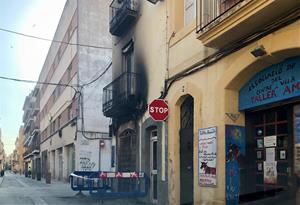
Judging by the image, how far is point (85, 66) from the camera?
104 ft

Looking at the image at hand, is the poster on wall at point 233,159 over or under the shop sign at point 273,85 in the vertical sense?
under

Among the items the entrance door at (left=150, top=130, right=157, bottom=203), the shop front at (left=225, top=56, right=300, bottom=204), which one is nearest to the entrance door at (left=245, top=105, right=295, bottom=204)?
the shop front at (left=225, top=56, right=300, bottom=204)

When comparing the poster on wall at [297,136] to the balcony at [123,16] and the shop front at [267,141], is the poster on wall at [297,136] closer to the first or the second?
the shop front at [267,141]

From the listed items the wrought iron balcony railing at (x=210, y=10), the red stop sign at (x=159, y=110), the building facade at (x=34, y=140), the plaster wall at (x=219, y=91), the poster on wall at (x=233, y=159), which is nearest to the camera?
the plaster wall at (x=219, y=91)

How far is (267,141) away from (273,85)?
1.24m

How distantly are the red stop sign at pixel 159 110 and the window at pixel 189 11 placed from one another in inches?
90.3

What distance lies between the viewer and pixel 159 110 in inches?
524

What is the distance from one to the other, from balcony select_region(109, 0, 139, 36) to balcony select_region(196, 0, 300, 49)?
17.4ft

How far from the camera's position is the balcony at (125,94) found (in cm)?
1591

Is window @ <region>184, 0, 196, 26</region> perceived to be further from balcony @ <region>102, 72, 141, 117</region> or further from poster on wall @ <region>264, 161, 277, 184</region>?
poster on wall @ <region>264, 161, 277, 184</region>

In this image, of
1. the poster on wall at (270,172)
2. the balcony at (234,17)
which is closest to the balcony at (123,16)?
the balcony at (234,17)

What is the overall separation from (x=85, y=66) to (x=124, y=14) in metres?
15.3

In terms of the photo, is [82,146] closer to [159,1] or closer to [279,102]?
[159,1]

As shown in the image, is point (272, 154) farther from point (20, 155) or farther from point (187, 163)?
point (20, 155)
